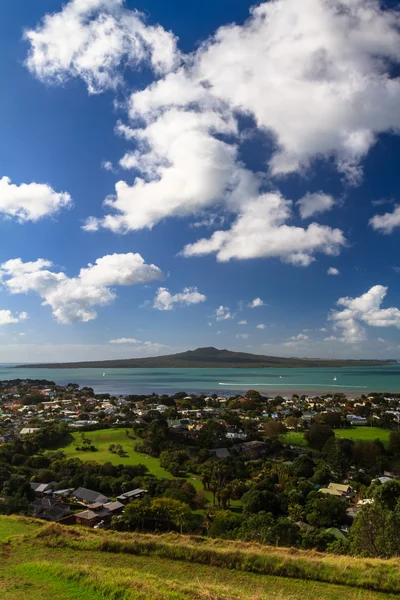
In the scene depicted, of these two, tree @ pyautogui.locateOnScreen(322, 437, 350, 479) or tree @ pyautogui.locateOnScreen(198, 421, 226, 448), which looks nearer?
tree @ pyautogui.locateOnScreen(322, 437, 350, 479)

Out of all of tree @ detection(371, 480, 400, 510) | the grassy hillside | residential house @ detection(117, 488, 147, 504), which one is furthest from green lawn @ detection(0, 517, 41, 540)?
tree @ detection(371, 480, 400, 510)

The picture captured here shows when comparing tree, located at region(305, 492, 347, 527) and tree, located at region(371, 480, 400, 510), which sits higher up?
tree, located at region(371, 480, 400, 510)

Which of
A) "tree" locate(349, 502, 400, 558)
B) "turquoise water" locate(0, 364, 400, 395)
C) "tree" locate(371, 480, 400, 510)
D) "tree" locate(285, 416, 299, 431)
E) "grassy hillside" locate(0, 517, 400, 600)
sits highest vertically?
"grassy hillside" locate(0, 517, 400, 600)

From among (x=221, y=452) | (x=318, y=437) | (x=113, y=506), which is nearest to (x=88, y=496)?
(x=113, y=506)

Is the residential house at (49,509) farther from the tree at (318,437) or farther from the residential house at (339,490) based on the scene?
the tree at (318,437)

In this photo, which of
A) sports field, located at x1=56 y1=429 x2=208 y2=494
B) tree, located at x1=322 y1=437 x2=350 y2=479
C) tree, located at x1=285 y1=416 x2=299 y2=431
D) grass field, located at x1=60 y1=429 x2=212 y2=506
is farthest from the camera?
tree, located at x1=285 y1=416 x2=299 y2=431

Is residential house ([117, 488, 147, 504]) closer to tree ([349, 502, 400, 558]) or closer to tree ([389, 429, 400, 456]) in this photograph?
tree ([349, 502, 400, 558])
